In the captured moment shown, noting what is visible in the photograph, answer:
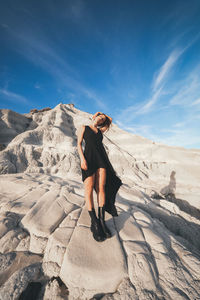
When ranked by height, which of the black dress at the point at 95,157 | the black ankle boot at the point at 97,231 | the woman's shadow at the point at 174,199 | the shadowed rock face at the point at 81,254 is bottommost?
the woman's shadow at the point at 174,199

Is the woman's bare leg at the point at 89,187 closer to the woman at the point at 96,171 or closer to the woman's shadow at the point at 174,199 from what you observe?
the woman at the point at 96,171

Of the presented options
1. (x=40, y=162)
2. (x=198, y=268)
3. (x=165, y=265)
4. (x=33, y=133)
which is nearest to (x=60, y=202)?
(x=165, y=265)

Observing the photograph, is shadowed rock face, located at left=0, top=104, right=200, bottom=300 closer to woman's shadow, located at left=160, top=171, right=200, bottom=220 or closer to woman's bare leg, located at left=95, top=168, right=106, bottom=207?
woman's bare leg, located at left=95, top=168, right=106, bottom=207

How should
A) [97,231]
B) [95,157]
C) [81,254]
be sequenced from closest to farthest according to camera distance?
[81,254]
[97,231]
[95,157]

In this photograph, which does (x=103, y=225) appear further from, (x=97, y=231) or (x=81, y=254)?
(x=81, y=254)

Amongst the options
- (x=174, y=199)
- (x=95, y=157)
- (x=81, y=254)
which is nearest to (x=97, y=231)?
(x=81, y=254)

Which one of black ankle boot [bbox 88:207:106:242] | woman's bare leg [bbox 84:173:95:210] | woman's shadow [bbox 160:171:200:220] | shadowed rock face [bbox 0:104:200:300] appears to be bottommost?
woman's shadow [bbox 160:171:200:220]

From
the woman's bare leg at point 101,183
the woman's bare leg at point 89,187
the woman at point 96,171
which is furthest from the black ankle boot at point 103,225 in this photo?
the woman's bare leg at point 89,187

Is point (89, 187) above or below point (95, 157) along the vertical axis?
below

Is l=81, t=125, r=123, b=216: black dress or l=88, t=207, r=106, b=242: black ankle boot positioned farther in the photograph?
l=81, t=125, r=123, b=216: black dress

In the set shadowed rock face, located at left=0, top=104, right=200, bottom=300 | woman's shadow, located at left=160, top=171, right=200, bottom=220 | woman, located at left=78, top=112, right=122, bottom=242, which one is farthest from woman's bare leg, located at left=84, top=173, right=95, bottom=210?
woman's shadow, located at left=160, top=171, right=200, bottom=220

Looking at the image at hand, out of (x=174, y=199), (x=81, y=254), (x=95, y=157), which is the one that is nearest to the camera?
(x=81, y=254)

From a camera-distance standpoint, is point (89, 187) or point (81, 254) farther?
point (89, 187)

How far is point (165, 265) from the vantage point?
5.42 feet
